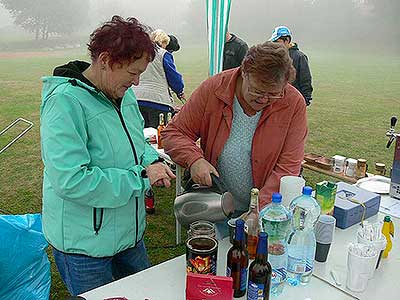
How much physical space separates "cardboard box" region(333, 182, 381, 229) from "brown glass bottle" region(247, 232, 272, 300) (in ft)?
2.05

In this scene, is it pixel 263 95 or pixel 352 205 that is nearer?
pixel 263 95

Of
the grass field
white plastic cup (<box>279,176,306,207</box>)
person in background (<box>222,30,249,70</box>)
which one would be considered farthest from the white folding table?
person in background (<box>222,30,249,70</box>)

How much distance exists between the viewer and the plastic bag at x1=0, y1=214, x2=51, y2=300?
1.77 meters

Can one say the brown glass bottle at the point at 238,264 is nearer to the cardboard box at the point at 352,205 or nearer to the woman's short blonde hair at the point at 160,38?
the cardboard box at the point at 352,205

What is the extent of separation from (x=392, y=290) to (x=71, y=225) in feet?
3.25

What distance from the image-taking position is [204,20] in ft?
32.4

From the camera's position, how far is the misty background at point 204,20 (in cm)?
782

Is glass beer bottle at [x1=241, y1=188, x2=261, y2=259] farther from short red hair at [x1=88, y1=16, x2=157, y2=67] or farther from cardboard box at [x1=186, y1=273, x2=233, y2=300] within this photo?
short red hair at [x1=88, y1=16, x2=157, y2=67]

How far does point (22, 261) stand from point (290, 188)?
1256 millimetres

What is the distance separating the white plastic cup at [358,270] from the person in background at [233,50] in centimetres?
364

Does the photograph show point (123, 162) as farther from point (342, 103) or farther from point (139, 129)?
point (342, 103)

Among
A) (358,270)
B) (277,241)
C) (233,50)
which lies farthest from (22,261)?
(233,50)

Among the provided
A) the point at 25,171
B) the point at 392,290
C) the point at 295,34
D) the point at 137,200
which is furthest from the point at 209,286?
the point at 295,34

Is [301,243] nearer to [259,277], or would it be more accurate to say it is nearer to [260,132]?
[259,277]
